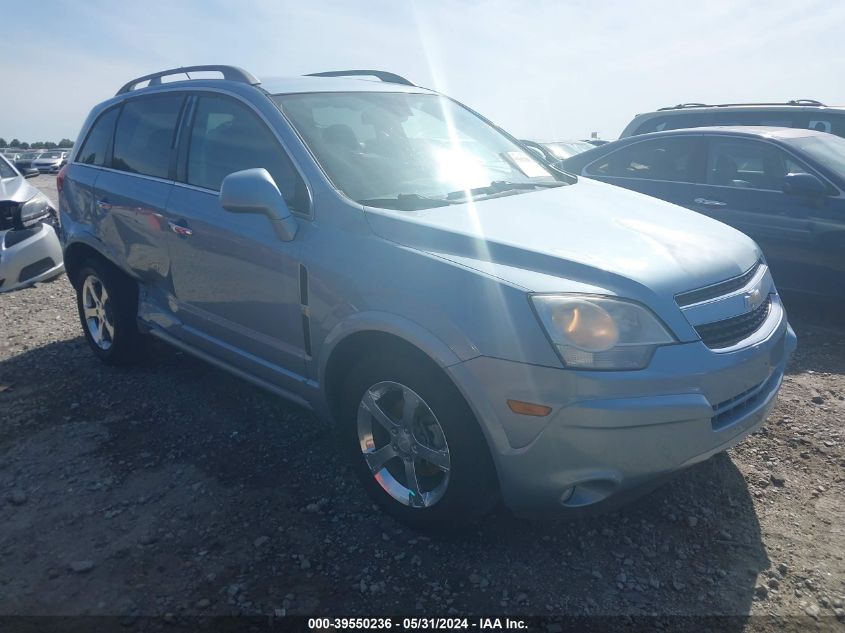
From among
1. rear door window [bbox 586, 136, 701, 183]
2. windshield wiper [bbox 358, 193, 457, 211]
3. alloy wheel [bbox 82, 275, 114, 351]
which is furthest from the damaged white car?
rear door window [bbox 586, 136, 701, 183]

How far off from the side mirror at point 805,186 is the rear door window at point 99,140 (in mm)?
4979

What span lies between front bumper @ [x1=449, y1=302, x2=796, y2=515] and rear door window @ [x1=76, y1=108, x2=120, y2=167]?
11.2 ft

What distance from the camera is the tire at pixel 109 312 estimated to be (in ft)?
14.5

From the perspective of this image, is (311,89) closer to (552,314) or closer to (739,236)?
(552,314)

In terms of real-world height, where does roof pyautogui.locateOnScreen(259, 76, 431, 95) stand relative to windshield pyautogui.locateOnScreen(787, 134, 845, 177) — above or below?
above

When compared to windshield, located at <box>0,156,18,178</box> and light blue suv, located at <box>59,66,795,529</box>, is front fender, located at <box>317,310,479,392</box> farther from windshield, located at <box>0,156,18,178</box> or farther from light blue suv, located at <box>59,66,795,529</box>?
windshield, located at <box>0,156,18,178</box>

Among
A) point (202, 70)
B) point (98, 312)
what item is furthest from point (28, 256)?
point (202, 70)

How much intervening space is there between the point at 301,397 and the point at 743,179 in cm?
447

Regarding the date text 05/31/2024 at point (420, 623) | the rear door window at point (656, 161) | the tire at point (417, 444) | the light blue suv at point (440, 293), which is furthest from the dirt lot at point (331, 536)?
the rear door window at point (656, 161)

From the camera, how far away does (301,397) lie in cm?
320

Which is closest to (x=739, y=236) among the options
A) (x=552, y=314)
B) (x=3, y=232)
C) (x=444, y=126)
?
(x=552, y=314)

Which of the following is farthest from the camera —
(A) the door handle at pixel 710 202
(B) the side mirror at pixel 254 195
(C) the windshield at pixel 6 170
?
(C) the windshield at pixel 6 170

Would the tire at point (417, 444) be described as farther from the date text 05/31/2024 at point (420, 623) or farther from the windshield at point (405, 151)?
the windshield at point (405, 151)

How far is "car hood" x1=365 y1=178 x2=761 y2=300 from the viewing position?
2.40 metres
